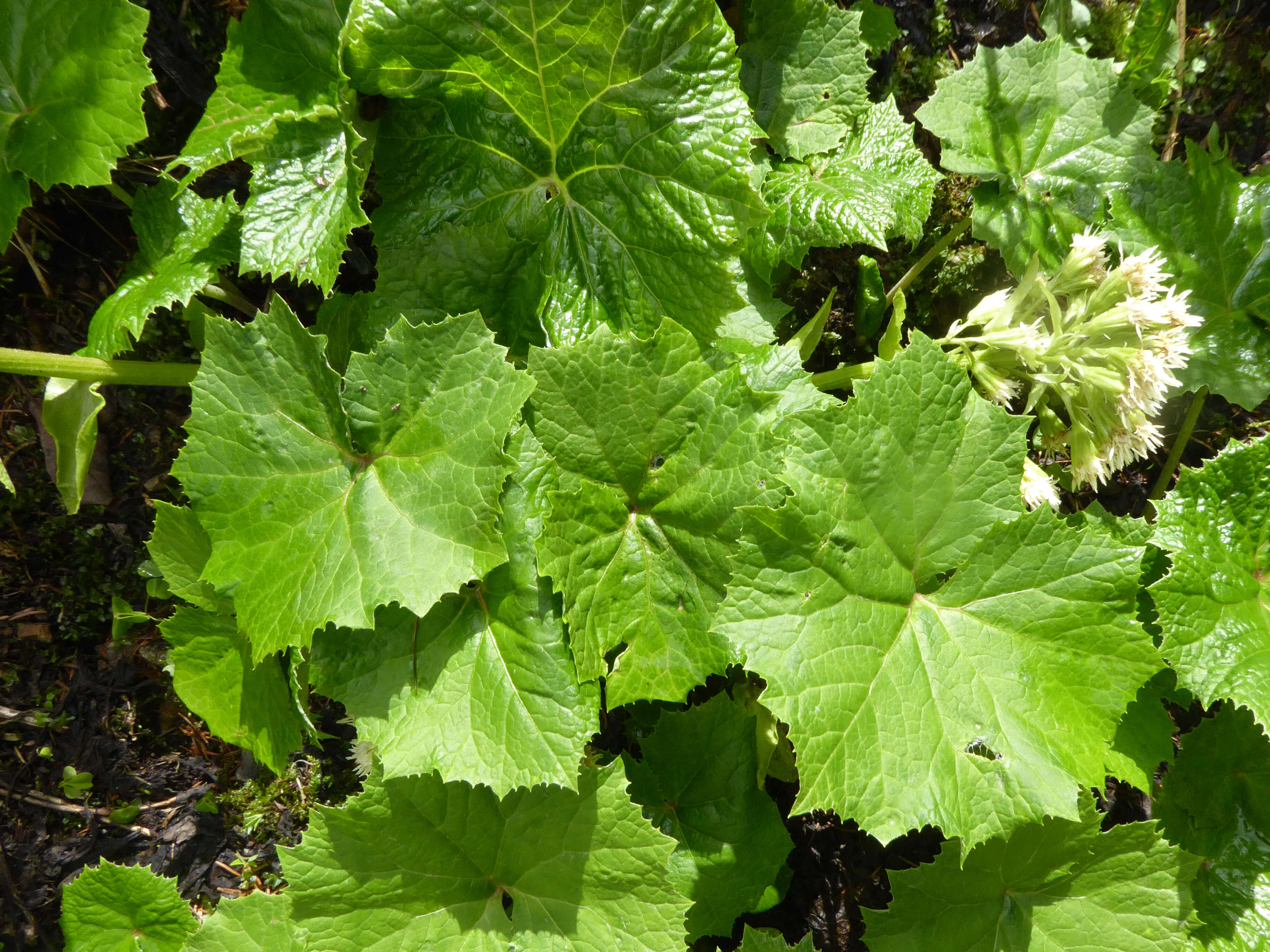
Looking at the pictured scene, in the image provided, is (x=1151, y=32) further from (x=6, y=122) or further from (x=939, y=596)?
(x=6, y=122)

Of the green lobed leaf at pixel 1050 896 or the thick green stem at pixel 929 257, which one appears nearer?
the green lobed leaf at pixel 1050 896

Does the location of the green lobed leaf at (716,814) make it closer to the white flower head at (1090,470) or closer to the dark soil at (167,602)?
the dark soil at (167,602)

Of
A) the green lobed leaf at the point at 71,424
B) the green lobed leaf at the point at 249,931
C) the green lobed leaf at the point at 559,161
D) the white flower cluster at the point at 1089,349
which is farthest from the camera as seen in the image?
the green lobed leaf at the point at 249,931

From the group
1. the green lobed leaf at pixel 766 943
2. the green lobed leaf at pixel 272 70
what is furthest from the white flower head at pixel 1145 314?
the green lobed leaf at pixel 272 70

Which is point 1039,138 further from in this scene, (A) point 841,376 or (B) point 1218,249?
(A) point 841,376

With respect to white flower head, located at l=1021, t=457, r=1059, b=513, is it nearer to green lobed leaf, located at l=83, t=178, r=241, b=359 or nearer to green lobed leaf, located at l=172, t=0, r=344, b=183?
green lobed leaf, located at l=172, t=0, r=344, b=183

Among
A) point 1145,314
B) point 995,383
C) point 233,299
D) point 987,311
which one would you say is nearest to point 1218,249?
point 1145,314

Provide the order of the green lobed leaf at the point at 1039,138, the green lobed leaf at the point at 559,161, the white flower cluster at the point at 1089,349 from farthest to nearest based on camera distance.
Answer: the green lobed leaf at the point at 1039,138, the white flower cluster at the point at 1089,349, the green lobed leaf at the point at 559,161
